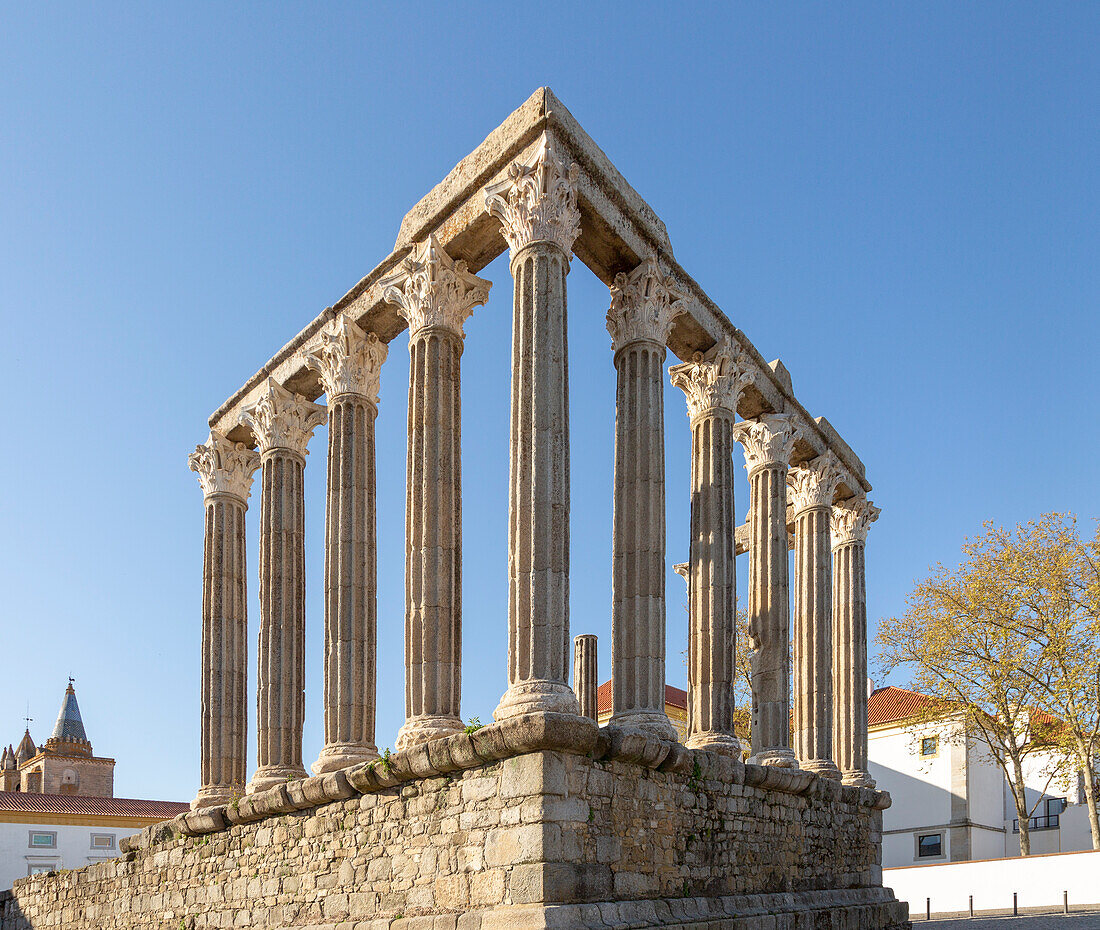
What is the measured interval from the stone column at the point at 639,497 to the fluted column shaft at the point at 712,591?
212 cm

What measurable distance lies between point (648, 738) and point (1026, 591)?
2017 centimetres

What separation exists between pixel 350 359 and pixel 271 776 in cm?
575

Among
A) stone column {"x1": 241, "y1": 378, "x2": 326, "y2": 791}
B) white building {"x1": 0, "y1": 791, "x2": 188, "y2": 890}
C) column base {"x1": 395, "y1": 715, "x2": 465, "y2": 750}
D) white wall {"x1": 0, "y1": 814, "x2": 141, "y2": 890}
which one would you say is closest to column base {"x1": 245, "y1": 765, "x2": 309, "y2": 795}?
stone column {"x1": 241, "y1": 378, "x2": 326, "y2": 791}

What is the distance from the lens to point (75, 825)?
4581cm

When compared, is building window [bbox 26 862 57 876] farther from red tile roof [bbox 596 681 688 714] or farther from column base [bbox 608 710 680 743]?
column base [bbox 608 710 680 743]

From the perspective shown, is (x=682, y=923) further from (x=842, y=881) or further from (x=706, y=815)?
(x=842, y=881)

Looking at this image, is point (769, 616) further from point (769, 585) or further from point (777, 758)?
point (777, 758)

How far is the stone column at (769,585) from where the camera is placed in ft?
56.2

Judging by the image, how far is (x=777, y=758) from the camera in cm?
1686

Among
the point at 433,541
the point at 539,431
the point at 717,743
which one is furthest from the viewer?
the point at 717,743

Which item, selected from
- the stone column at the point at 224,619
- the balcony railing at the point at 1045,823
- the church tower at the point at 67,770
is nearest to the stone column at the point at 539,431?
the stone column at the point at 224,619

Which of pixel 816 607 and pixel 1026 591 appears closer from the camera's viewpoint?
pixel 816 607

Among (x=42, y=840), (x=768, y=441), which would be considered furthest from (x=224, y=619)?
(x=42, y=840)

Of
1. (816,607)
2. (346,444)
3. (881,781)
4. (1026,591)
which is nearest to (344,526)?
(346,444)
